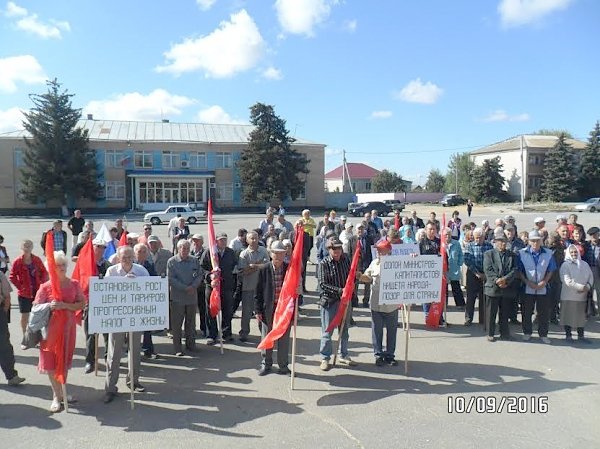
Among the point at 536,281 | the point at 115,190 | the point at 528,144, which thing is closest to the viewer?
the point at 536,281

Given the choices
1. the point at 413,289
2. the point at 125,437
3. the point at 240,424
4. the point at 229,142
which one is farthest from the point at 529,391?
the point at 229,142

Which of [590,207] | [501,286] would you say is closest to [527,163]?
[590,207]

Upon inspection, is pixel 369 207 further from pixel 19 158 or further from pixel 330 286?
pixel 330 286

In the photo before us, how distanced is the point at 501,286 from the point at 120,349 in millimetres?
6020

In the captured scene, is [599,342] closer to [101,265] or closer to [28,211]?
[101,265]

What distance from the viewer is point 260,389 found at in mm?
6102

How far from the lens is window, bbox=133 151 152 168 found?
53562mm

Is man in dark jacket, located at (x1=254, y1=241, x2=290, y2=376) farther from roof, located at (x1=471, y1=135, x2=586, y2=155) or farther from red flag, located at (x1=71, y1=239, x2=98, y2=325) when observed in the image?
roof, located at (x1=471, y1=135, x2=586, y2=155)

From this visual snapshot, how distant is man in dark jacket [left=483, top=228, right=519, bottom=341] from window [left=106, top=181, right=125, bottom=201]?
167 ft

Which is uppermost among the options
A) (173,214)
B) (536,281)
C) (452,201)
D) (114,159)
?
(114,159)

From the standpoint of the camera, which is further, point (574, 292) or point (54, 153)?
point (54, 153)

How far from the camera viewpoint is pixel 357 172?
350 feet

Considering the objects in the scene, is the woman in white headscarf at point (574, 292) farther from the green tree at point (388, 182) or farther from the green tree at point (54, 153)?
the green tree at point (388, 182)
